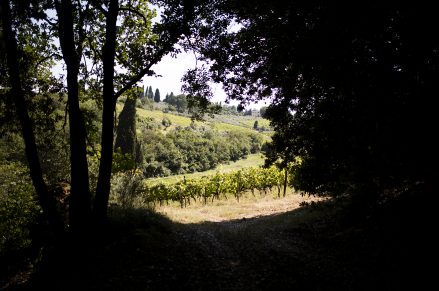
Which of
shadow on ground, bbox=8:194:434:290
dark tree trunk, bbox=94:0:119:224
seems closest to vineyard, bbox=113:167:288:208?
shadow on ground, bbox=8:194:434:290

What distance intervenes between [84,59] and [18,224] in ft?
19.1

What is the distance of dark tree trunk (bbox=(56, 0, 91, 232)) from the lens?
28.0 ft

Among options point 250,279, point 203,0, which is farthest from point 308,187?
point 203,0

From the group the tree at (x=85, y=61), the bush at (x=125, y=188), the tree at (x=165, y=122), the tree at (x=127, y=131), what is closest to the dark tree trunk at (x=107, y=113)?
the tree at (x=85, y=61)

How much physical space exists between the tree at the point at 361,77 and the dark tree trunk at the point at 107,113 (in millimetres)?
3170

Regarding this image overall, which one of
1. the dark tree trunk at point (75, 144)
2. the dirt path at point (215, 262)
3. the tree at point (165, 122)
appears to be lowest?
the dirt path at point (215, 262)

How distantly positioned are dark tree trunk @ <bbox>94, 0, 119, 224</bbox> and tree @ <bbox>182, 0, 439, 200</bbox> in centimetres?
317

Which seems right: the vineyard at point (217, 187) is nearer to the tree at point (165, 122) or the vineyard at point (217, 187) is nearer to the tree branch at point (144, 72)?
the tree branch at point (144, 72)

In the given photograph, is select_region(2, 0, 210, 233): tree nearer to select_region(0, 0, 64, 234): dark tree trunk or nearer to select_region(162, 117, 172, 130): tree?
select_region(0, 0, 64, 234): dark tree trunk

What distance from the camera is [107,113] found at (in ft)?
30.0

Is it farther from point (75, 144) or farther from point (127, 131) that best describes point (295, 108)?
point (127, 131)

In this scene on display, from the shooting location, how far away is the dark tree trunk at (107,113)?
8922 millimetres

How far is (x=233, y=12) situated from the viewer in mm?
8719

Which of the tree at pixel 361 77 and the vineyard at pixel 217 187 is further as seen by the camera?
the vineyard at pixel 217 187
